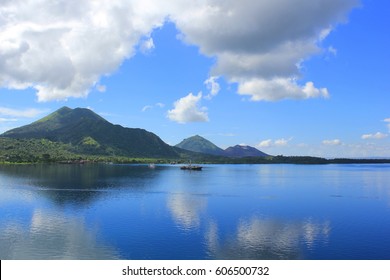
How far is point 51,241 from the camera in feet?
211

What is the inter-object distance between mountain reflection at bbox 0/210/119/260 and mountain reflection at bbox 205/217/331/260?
716 inches

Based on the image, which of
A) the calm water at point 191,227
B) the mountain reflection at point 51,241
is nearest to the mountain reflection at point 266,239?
the calm water at point 191,227

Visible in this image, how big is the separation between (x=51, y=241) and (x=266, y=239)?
38.6 m

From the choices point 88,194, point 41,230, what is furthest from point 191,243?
point 88,194

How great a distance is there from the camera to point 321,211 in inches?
3979

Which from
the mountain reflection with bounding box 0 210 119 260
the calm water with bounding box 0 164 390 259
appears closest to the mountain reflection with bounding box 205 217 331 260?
the calm water with bounding box 0 164 390 259

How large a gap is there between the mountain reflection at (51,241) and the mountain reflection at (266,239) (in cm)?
1819

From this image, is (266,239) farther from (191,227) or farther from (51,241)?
(51,241)

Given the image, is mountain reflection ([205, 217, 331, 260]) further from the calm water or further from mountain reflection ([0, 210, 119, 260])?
mountain reflection ([0, 210, 119, 260])

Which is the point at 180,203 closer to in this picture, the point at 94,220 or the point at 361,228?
the point at 94,220

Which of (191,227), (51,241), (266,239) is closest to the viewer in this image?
(51,241)

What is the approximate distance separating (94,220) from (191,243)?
1293 inches

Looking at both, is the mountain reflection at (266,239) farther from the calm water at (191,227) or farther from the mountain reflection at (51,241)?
the mountain reflection at (51,241)

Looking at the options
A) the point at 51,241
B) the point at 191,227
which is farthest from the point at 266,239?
the point at 51,241
